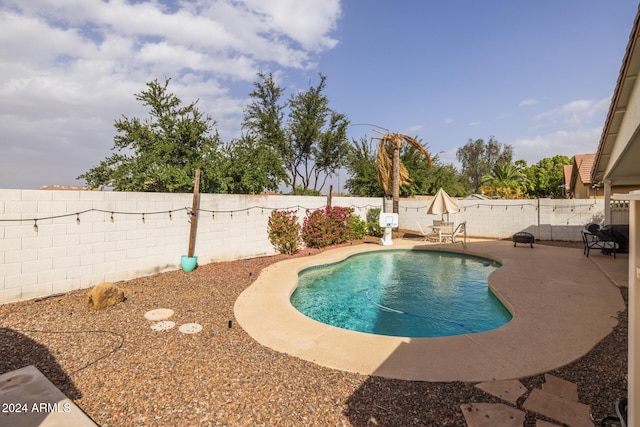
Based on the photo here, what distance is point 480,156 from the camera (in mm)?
52438

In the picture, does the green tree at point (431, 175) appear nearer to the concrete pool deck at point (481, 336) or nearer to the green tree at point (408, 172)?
the green tree at point (408, 172)

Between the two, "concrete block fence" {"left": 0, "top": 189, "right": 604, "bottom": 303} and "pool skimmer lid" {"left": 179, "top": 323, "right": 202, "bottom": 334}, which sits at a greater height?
"concrete block fence" {"left": 0, "top": 189, "right": 604, "bottom": 303}

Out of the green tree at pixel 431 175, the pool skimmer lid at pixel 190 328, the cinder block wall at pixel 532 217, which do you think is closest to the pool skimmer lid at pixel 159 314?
the pool skimmer lid at pixel 190 328

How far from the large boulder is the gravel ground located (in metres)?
0.41

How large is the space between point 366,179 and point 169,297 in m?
17.8

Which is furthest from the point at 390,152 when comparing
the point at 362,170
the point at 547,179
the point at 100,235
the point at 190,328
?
the point at 547,179

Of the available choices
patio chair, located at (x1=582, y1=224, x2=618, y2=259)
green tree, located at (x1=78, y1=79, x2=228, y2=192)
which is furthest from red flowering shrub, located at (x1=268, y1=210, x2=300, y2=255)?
patio chair, located at (x1=582, y1=224, x2=618, y2=259)

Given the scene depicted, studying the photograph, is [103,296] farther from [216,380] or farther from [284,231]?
[284,231]

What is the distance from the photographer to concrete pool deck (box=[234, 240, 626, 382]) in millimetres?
3342

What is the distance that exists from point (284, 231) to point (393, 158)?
8.47m

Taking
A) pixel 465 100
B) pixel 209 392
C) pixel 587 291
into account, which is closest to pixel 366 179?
pixel 465 100

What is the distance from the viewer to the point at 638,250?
1.71m

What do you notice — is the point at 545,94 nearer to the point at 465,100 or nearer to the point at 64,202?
the point at 465,100

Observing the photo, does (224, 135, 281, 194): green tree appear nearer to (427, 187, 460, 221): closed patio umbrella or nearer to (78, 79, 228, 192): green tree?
(78, 79, 228, 192): green tree
